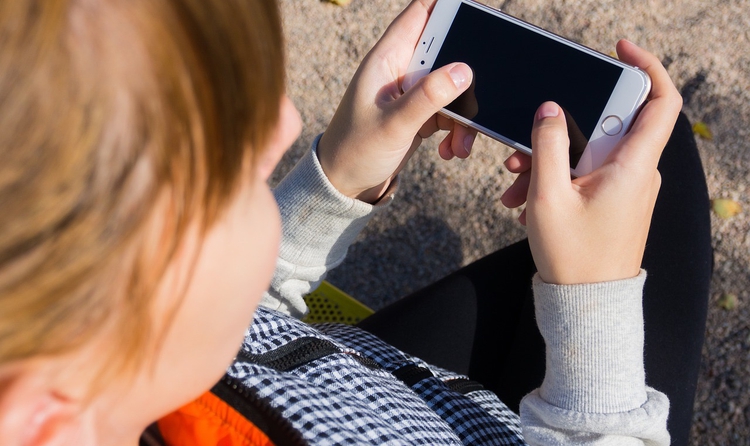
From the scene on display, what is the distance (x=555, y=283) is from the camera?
1.02 metres

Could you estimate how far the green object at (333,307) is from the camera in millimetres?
1578

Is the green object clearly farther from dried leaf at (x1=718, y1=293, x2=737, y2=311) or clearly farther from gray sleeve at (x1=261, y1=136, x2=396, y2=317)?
dried leaf at (x1=718, y1=293, x2=737, y2=311)

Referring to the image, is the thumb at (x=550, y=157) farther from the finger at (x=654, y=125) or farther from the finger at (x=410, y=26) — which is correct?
the finger at (x=410, y=26)

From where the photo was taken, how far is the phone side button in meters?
1.07

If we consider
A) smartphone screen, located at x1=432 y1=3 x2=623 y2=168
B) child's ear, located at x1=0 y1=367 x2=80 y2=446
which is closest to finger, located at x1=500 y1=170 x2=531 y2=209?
smartphone screen, located at x1=432 y1=3 x2=623 y2=168

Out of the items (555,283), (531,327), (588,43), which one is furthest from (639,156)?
(588,43)

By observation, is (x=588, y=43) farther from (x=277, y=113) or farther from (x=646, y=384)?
(x=277, y=113)

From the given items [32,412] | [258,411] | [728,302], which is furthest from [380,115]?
[728,302]

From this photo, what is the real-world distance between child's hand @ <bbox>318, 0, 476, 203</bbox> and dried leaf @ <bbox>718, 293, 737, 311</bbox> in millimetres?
1137

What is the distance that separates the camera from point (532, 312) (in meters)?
1.20

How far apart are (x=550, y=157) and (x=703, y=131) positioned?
1.17m

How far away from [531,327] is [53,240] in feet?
3.19

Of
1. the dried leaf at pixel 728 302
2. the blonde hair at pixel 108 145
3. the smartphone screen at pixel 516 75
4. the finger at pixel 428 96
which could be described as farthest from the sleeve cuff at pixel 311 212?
the dried leaf at pixel 728 302

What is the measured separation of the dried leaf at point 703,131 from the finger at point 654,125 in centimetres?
93
